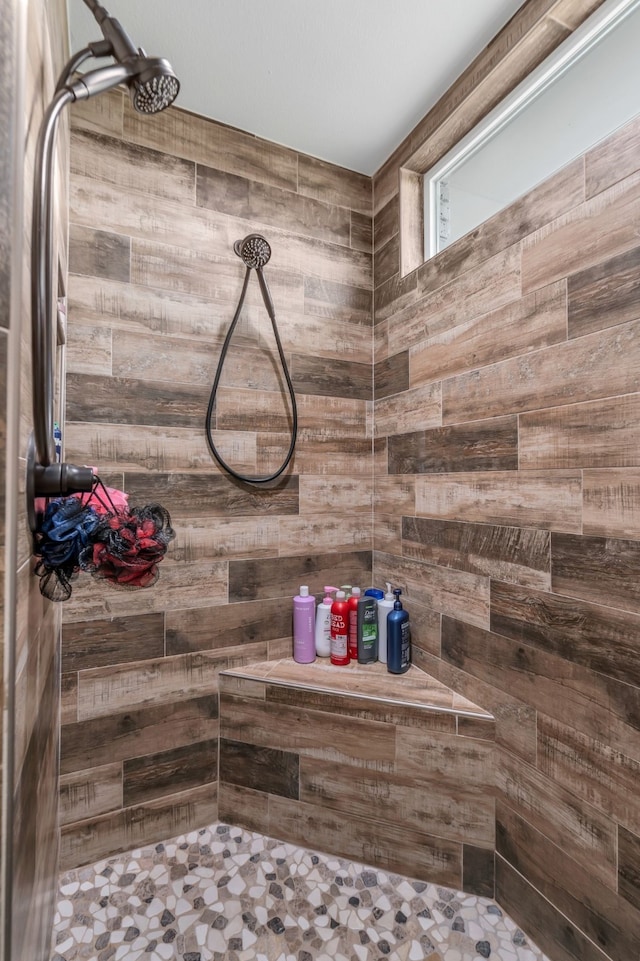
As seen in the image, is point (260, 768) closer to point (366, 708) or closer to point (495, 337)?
point (366, 708)

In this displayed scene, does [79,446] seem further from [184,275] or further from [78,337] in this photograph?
[184,275]

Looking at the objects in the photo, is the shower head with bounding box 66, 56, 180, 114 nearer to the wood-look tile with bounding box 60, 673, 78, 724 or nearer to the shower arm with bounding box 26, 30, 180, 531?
the shower arm with bounding box 26, 30, 180, 531

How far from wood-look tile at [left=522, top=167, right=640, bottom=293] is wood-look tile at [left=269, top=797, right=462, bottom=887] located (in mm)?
1655

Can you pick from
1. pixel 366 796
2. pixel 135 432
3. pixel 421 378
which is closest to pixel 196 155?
pixel 135 432

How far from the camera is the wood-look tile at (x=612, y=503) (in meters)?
1.05

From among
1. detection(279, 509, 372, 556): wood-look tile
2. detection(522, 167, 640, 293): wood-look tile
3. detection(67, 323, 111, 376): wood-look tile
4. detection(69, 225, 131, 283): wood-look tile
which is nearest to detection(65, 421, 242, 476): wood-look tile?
detection(67, 323, 111, 376): wood-look tile

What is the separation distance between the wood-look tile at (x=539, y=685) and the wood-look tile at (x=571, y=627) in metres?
0.03

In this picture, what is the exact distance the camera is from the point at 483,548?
1.44 meters

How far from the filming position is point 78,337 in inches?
58.8

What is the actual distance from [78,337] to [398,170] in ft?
4.46

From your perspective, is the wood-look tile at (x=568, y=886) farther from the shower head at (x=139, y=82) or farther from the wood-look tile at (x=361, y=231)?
the wood-look tile at (x=361, y=231)

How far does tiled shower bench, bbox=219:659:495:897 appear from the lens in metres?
1.38

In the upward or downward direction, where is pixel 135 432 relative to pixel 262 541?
upward

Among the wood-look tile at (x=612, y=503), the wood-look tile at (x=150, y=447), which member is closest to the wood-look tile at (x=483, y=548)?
the wood-look tile at (x=612, y=503)
